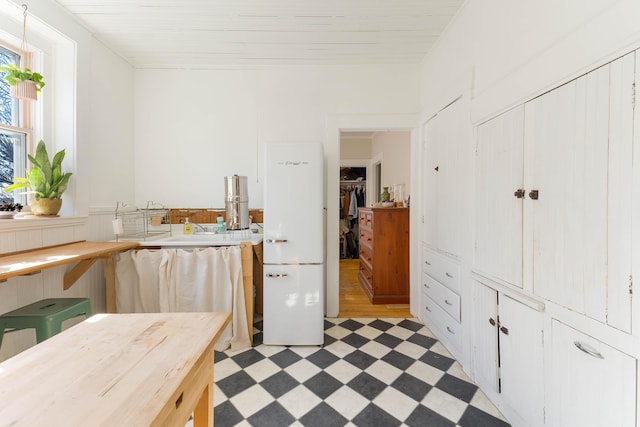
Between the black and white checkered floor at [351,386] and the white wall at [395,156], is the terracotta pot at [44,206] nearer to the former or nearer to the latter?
the black and white checkered floor at [351,386]

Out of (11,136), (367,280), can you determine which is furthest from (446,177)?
(11,136)

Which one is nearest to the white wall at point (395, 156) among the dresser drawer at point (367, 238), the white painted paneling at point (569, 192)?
the dresser drawer at point (367, 238)

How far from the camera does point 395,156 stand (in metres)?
3.96

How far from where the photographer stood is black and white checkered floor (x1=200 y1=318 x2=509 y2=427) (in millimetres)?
1467

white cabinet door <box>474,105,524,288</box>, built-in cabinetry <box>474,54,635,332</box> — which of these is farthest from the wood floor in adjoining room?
built-in cabinetry <box>474,54,635,332</box>

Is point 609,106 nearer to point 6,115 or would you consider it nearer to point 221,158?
point 221,158

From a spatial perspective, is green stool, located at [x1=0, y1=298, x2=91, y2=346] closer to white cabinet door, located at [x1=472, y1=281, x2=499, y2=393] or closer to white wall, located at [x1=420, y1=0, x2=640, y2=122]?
white cabinet door, located at [x1=472, y1=281, x2=499, y2=393]

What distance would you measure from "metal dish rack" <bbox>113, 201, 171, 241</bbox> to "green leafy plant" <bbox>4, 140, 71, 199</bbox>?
50cm

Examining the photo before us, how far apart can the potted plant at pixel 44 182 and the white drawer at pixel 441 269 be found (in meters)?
3.04

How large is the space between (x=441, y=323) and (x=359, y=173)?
13.2ft

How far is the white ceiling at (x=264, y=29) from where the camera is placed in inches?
76.5

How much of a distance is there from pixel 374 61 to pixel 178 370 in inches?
117

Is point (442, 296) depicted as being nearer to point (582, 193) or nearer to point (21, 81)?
point (582, 193)

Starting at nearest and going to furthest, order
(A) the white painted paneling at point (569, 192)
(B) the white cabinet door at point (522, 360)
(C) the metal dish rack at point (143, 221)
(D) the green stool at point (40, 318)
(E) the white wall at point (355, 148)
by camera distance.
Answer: (A) the white painted paneling at point (569, 192) → (B) the white cabinet door at point (522, 360) → (D) the green stool at point (40, 318) → (C) the metal dish rack at point (143, 221) → (E) the white wall at point (355, 148)
